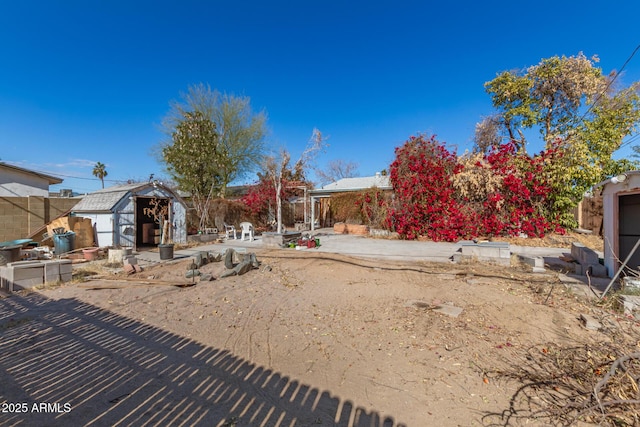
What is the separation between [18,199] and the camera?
10945 millimetres

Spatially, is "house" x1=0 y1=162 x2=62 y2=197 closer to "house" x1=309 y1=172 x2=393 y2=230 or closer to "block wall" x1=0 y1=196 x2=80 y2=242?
"block wall" x1=0 y1=196 x2=80 y2=242

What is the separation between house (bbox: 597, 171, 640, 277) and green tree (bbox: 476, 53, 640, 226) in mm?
5635

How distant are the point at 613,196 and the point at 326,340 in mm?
6949

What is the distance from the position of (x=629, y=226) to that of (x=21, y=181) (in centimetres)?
2177

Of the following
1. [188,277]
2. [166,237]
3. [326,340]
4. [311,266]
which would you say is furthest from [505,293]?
[166,237]

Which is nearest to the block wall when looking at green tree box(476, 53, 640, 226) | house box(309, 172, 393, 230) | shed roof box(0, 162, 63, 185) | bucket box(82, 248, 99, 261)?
shed roof box(0, 162, 63, 185)

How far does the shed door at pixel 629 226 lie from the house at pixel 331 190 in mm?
9098

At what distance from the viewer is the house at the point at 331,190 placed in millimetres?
17891

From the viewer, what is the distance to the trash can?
959cm

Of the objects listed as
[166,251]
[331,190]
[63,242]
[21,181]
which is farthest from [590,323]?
[21,181]

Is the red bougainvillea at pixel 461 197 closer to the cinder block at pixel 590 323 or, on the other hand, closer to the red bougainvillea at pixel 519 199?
the red bougainvillea at pixel 519 199

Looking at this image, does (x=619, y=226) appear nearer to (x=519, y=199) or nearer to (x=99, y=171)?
(x=519, y=199)

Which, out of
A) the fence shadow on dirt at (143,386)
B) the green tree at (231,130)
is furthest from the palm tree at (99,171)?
the fence shadow on dirt at (143,386)

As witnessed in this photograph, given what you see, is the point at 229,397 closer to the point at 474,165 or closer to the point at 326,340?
the point at 326,340
